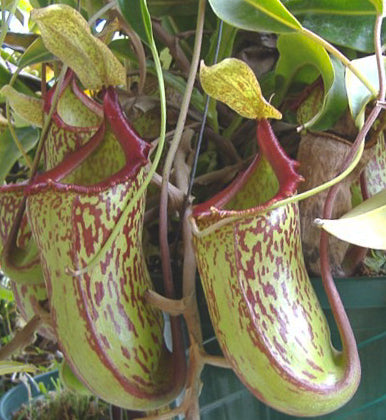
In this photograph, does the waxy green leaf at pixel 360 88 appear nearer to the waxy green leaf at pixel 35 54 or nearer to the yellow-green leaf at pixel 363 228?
the yellow-green leaf at pixel 363 228

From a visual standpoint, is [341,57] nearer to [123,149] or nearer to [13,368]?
[123,149]

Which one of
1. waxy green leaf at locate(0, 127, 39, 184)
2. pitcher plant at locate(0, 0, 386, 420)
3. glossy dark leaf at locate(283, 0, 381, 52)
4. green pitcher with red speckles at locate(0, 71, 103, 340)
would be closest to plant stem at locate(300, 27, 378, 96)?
pitcher plant at locate(0, 0, 386, 420)

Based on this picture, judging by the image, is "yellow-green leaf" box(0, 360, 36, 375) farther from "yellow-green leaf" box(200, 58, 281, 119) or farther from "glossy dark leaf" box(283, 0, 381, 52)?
"glossy dark leaf" box(283, 0, 381, 52)

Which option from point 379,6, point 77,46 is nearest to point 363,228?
point 379,6

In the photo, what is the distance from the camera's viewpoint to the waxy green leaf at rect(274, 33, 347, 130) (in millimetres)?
598

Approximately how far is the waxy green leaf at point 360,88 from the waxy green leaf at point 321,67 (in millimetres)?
37

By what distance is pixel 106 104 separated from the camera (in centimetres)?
60

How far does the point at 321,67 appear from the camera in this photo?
0.61m

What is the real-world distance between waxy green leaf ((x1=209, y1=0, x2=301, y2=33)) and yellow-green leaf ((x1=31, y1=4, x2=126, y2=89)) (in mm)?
137

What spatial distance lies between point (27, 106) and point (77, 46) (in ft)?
0.56

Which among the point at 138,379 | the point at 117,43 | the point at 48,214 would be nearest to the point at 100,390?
the point at 138,379

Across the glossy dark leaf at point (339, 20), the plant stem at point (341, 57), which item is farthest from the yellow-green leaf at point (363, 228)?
the glossy dark leaf at point (339, 20)

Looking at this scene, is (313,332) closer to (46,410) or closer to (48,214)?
(48,214)

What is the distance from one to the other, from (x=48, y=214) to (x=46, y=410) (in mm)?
896
